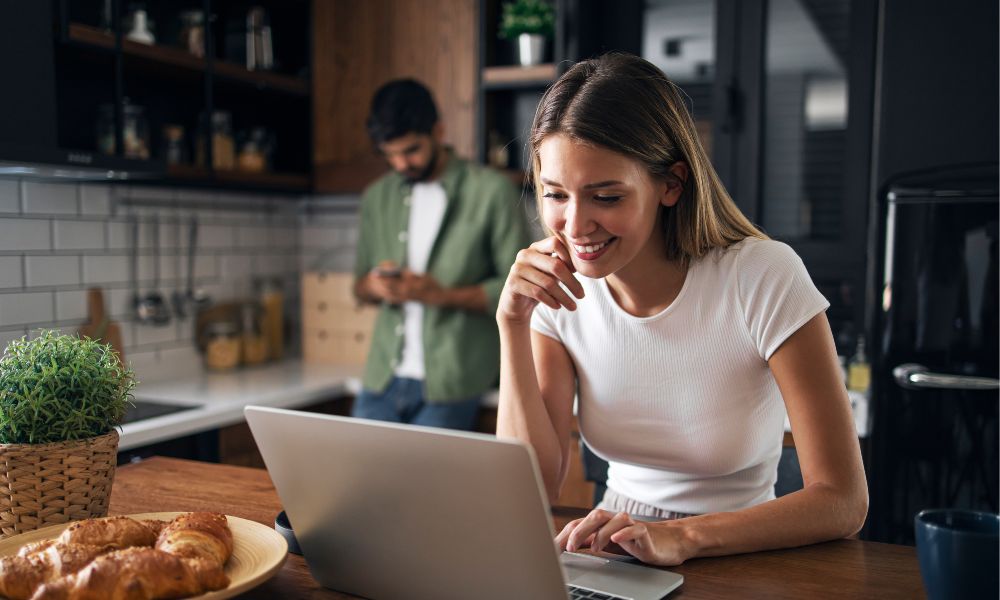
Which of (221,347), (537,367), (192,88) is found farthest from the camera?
(221,347)

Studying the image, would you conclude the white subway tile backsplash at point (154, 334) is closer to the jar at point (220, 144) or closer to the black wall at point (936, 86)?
the jar at point (220, 144)

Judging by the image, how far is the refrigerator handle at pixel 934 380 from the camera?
7.33 feet

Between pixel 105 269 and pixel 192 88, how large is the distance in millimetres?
709

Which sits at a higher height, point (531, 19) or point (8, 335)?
point (531, 19)

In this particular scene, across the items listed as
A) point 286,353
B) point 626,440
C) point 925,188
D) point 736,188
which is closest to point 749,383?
point 626,440

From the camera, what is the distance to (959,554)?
0.86 metres

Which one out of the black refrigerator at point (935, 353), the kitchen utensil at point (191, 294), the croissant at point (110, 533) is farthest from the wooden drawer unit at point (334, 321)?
the croissant at point (110, 533)

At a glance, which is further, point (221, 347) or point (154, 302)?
point (221, 347)

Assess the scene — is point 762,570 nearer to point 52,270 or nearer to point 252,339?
point 52,270

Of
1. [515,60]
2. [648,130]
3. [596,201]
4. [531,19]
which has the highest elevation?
[531,19]

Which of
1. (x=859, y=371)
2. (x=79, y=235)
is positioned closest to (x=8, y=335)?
(x=79, y=235)

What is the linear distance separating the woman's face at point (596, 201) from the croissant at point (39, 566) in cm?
77

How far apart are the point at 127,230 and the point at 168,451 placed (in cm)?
91

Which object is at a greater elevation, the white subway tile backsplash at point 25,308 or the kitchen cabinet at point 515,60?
the kitchen cabinet at point 515,60
